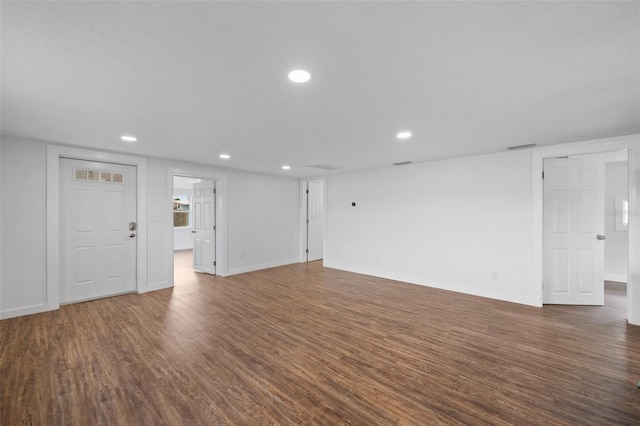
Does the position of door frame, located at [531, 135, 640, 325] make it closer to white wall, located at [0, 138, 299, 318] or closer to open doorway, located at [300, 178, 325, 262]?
open doorway, located at [300, 178, 325, 262]

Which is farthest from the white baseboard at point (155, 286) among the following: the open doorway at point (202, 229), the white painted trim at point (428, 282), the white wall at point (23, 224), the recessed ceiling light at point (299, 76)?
the recessed ceiling light at point (299, 76)

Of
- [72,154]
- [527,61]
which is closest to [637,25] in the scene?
[527,61]

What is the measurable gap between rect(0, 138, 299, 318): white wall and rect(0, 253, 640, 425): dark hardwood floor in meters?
0.57

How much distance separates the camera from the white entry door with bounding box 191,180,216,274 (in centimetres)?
Result: 594

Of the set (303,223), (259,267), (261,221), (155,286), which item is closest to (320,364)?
(155,286)

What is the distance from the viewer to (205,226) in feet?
20.0

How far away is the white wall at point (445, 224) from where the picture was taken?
13.5 feet

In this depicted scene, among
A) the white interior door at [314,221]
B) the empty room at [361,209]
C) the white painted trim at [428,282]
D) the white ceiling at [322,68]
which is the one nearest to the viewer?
the white ceiling at [322,68]

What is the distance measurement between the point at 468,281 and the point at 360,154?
291 centimetres

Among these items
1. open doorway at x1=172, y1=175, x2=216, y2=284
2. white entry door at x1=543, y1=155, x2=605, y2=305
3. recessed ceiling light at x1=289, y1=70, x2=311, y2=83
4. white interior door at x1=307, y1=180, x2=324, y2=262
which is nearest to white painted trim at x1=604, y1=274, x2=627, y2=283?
white entry door at x1=543, y1=155, x2=605, y2=305

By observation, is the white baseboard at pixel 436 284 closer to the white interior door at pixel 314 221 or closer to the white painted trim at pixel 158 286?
the white interior door at pixel 314 221

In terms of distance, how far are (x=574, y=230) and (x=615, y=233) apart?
2502 millimetres

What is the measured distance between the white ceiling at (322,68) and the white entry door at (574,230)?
0.81m

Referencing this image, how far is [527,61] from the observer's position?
169 centimetres
